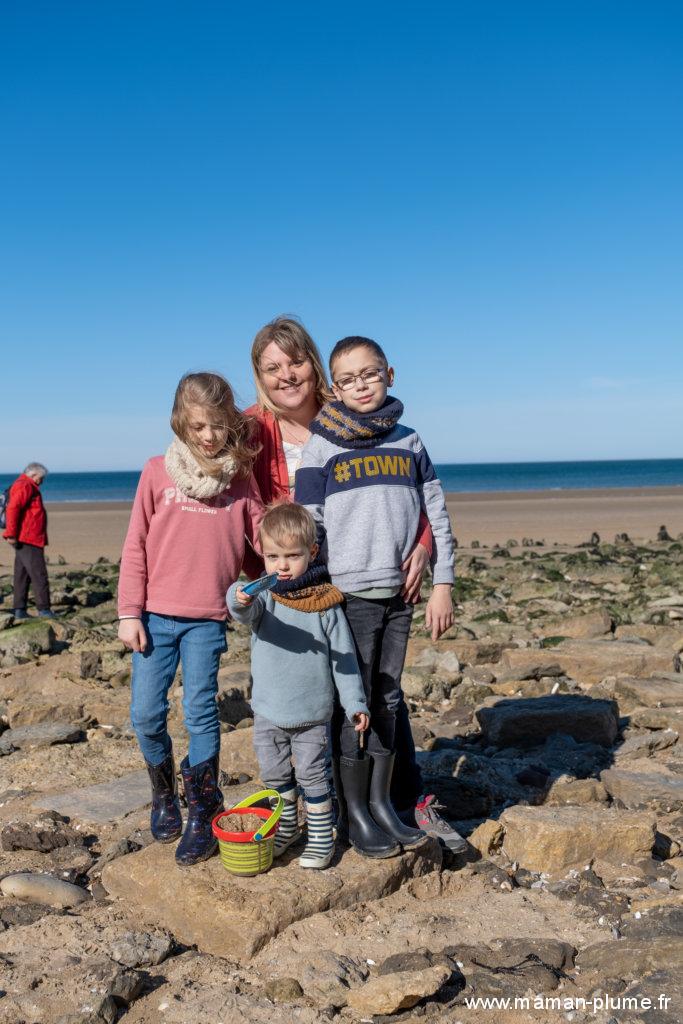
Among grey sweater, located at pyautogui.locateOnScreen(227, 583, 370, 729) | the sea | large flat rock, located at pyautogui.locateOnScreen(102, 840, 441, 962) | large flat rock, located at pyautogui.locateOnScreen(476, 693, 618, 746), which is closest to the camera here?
large flat rock, located at pyautogui.locateOnScreen(102, 840, 441, 962)

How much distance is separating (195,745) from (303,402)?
5.64ft

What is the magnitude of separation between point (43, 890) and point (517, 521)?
26072mm

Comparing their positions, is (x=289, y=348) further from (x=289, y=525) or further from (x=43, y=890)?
(x=43, y=890)

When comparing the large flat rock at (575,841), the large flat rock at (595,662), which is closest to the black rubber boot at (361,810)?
the large flat rock at (575,841)

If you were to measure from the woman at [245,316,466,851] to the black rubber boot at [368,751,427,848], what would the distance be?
0.23 meters

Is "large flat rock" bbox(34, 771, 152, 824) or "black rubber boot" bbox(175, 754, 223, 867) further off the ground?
"black rubber boot" bbox(175, 754, 223, 867)

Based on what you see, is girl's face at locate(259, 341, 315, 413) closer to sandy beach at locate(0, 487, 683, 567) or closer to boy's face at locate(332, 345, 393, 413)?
boy's face at locate(332, 345, 393, 413)

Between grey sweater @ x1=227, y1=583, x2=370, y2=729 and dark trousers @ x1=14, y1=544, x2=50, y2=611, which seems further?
dark trousers @ x1=14, y1=544, x2=50, y2=611

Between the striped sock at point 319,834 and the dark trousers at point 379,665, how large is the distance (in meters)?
0.26

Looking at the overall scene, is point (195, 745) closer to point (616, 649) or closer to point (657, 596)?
point (616, 649)

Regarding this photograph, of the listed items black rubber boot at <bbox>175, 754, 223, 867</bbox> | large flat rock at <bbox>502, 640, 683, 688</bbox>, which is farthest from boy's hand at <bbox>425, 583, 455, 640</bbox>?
large flat rock at <bbox>502, 640, 683, 688</bbox>

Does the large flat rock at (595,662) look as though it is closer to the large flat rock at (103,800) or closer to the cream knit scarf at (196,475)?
the large flat rock at (103,800)

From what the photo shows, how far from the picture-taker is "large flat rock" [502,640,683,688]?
25.8ft

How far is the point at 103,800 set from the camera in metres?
5.65
